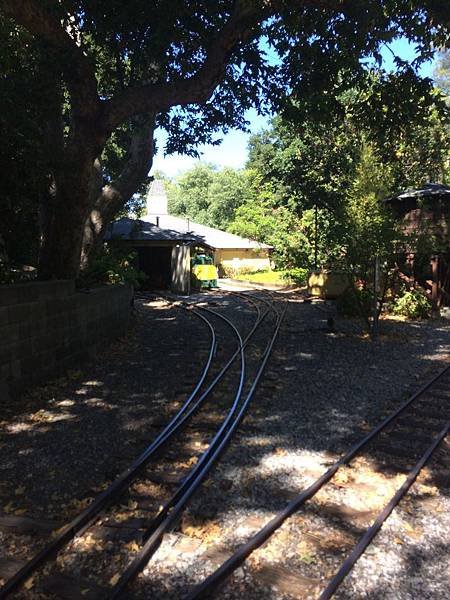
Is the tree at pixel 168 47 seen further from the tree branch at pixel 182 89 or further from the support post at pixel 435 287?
the support post at pixel 435 287

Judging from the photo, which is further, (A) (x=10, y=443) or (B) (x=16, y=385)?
(B) (x=16, y=385)

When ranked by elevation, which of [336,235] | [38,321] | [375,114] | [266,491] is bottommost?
[266,491]

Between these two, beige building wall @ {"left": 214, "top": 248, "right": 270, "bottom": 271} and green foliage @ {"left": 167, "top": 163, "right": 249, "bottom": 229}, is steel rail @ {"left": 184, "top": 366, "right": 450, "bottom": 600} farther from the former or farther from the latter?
green foliage @ {"left": 167, "top": 163, "right": 249, "bottom": 229}

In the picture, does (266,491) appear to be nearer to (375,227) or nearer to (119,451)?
(119,451)

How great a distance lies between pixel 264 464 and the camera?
5.16 m

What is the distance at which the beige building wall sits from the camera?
157ft

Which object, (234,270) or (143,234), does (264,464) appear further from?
(234,270)

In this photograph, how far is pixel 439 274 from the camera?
1814 centimetres

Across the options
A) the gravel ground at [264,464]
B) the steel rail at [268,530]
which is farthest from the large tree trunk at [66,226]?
the steel rail at [268,530]

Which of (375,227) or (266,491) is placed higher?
(375,227)

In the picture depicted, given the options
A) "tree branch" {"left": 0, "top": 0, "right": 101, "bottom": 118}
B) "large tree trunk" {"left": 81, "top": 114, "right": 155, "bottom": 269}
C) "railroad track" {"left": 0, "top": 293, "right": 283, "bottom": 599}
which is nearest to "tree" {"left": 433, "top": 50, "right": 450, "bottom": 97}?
"large tree trunk" {"left": 81, "top": 114, "right": 155, "bottom": 269}

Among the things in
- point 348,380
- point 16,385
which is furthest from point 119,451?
point 348,380

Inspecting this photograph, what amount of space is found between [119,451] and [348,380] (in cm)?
470

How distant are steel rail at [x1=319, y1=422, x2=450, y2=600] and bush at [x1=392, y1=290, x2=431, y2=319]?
1254 centimetres
